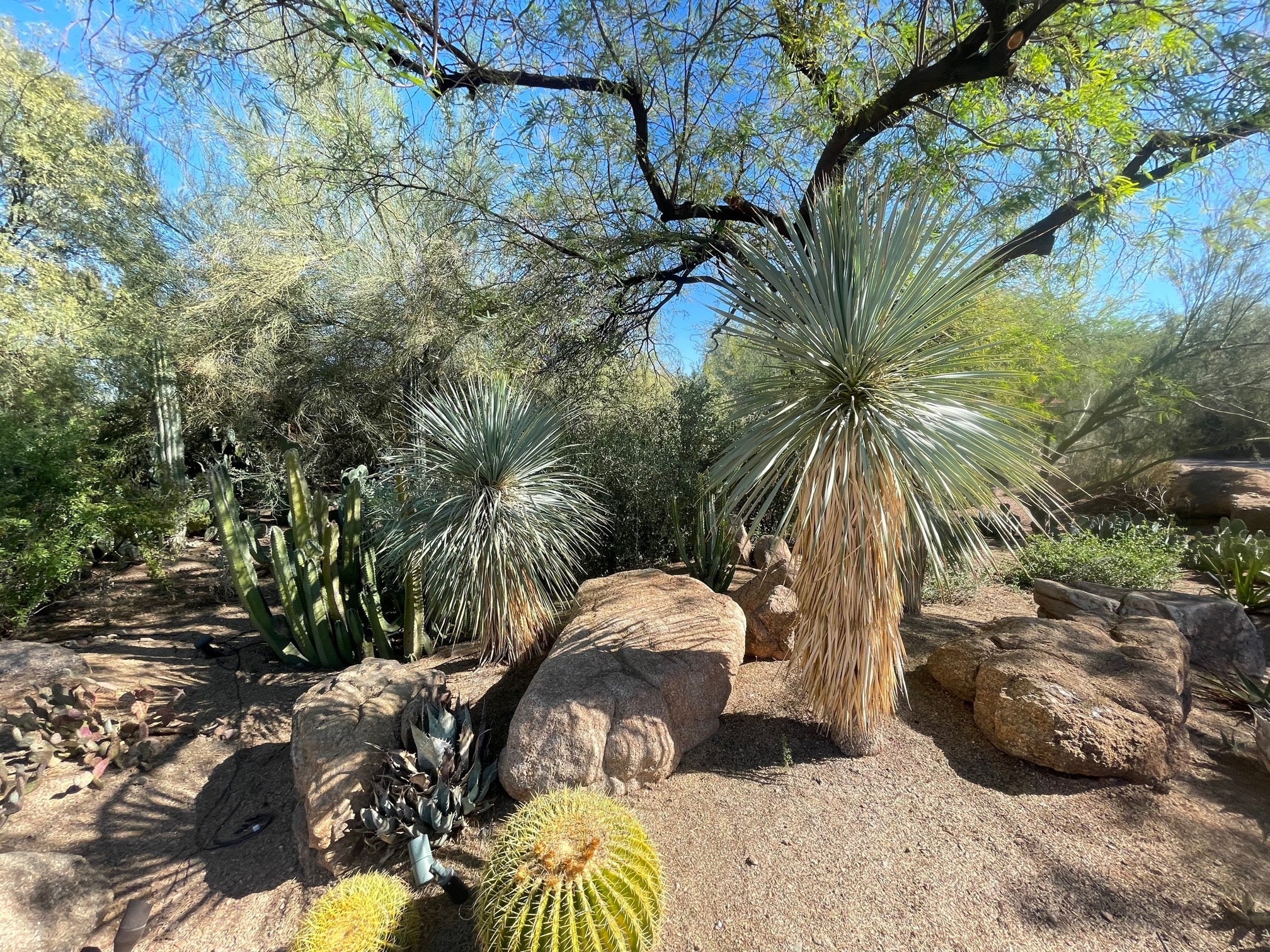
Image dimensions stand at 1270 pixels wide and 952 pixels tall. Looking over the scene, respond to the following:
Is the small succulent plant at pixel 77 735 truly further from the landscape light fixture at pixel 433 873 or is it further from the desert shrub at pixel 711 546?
the desert shrub at pixel 711 546

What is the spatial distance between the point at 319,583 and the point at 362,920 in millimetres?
2958

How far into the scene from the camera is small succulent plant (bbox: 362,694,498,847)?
2.62 meters

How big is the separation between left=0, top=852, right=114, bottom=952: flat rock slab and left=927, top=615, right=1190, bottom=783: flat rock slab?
184 inches

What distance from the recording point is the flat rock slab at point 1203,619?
162 inches

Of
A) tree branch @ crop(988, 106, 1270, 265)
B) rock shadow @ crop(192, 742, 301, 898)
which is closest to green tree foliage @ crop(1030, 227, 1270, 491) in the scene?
tree branch @ crop(988, 106, 1270, 265)

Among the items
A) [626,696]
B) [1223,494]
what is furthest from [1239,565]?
[626,696]

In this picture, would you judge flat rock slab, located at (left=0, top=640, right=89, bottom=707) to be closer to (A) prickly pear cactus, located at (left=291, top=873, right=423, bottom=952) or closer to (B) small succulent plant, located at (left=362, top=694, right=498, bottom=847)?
(B) small succulent plant, located at (left=362, top=694, right=498, bottom=847)

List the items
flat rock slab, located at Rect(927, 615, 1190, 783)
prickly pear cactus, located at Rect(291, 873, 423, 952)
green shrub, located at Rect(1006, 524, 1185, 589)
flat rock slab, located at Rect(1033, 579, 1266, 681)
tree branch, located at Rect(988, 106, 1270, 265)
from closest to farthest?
prickly pear cactus, located at Rect(291, 873, 423, 952) → flat rock slab, located at Rect(927, 615, 1190, 783) → tree branch, located at Rect(988, 106, 1270, 265) → flat rock slab, located at Rect(1033, 579, 1266, 681) → green shrub, located at Rect(1006, 524, 1185, 589)

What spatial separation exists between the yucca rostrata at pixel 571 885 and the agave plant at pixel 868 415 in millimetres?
1459

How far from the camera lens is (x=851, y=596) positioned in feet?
8.86

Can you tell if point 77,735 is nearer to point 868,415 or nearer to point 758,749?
point 758,749

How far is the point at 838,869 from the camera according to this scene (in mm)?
2275

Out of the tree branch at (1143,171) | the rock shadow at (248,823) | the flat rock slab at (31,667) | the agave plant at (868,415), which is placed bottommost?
the rock shadow at (248,823)

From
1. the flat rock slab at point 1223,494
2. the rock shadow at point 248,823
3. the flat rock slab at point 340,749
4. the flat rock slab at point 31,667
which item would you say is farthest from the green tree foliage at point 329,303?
the flat rock slab at point 1223,494
